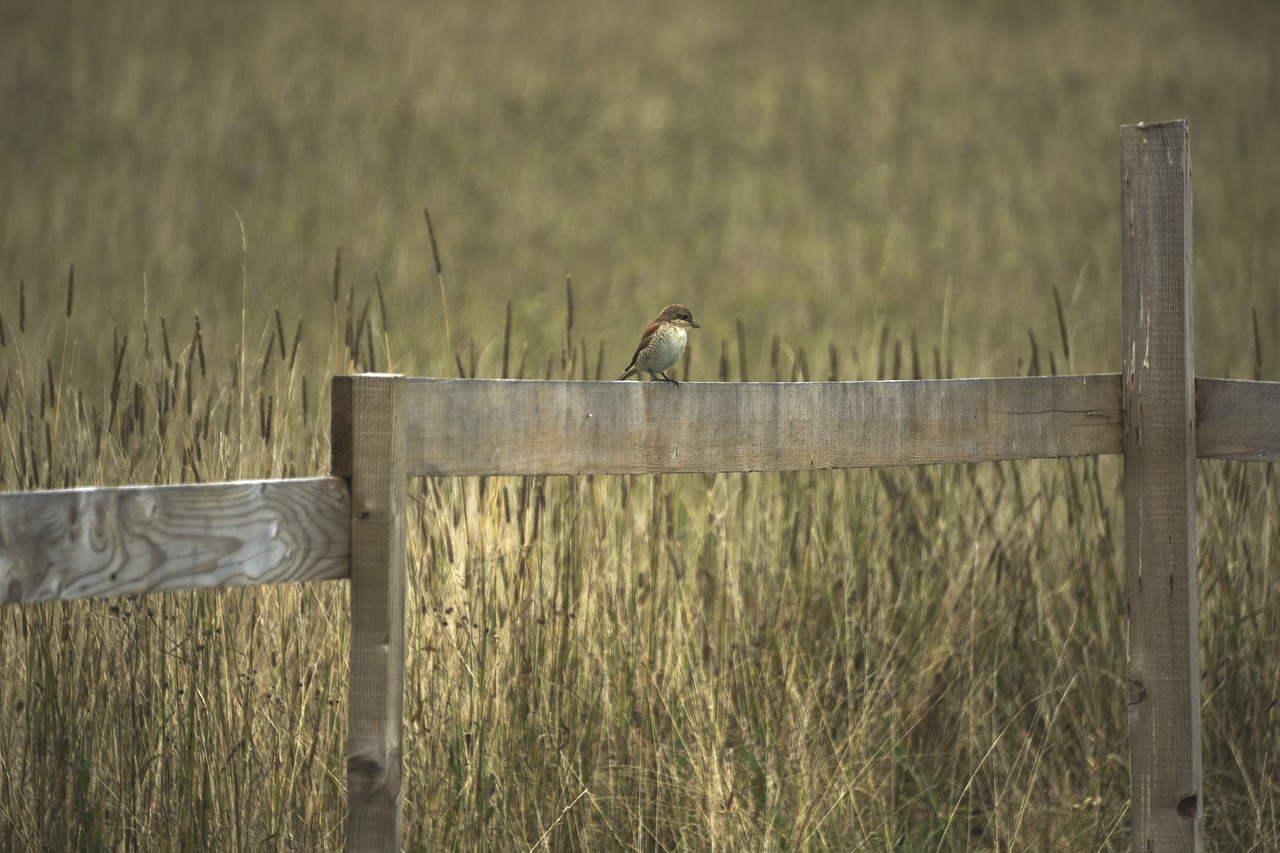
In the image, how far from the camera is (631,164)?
56.7ft

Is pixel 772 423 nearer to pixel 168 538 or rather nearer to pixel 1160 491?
pixel 1160 491

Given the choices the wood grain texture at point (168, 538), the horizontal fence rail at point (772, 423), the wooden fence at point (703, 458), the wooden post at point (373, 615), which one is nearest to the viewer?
the wood grain texture at point (168, 538)

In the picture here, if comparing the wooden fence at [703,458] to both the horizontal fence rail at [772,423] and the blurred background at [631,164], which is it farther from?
the blurred background at [631,164]

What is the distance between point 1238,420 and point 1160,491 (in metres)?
0.27

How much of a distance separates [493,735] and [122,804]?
90cm

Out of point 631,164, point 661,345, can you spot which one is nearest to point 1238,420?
point 661,345

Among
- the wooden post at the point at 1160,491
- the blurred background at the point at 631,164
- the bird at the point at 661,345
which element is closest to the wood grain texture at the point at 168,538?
the bird at the point at 661,345

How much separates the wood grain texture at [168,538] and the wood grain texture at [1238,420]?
2011 mm

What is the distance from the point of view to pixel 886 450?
2.77 meters

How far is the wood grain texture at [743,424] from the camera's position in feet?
7.54

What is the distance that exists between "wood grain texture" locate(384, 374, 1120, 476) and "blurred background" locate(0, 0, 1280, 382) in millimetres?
6469

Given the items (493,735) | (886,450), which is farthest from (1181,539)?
(493,735)

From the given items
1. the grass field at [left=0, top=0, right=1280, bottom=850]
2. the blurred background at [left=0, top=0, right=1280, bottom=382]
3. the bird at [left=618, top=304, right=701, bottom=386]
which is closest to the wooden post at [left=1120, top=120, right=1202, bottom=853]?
the grass field at [left=0, top=0, right=1280, bottom=850]

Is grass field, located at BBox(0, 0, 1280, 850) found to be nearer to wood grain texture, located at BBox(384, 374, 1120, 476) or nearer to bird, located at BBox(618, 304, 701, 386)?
bird, located at BBox(618, 304, 701, 386)
